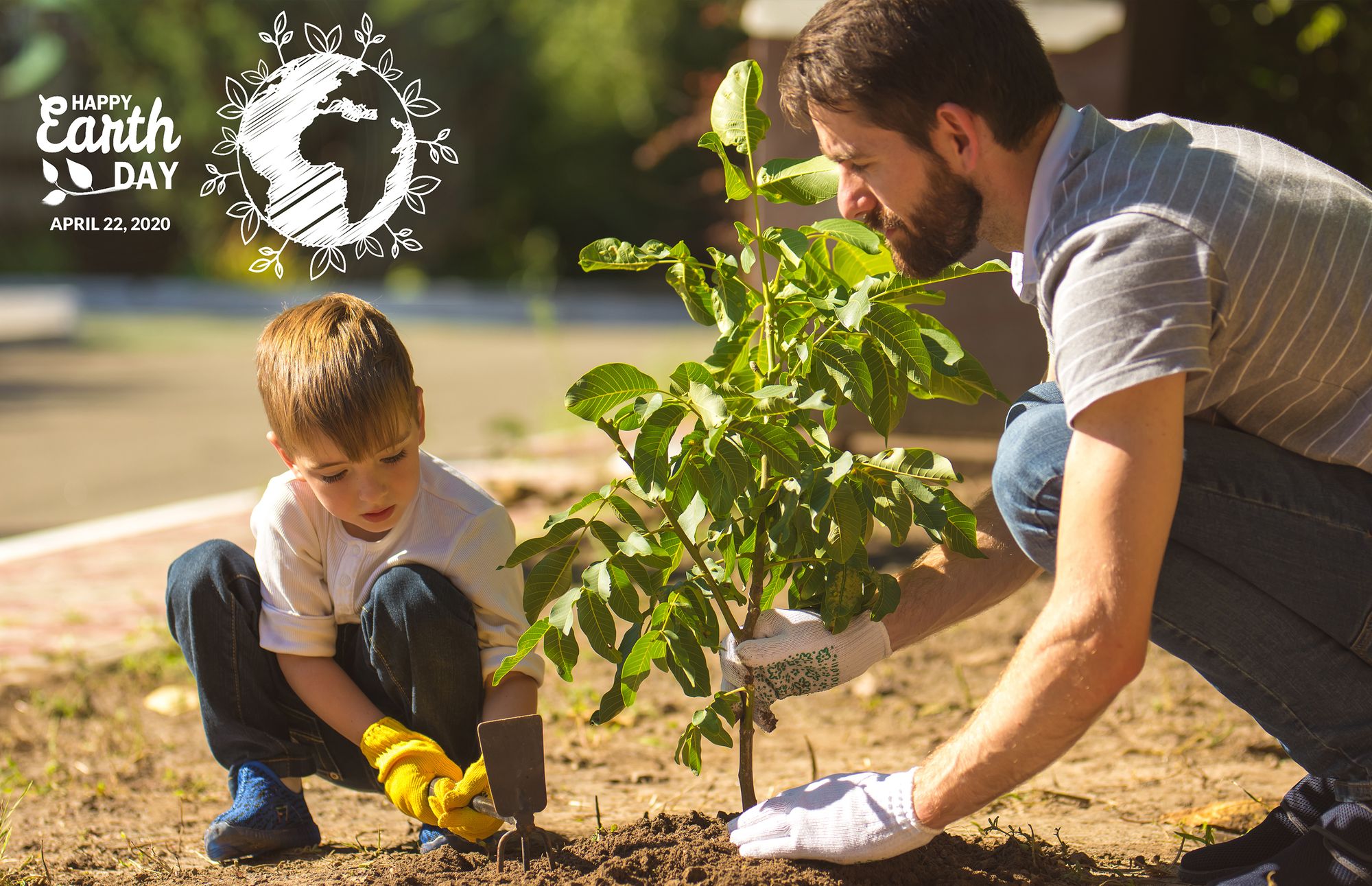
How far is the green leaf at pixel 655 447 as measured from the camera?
180cm

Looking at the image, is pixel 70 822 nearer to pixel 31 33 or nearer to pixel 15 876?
pixel 15 876

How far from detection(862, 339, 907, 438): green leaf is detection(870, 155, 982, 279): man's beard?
13 cm

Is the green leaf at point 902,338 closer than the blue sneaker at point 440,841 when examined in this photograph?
Yes

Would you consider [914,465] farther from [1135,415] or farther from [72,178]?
[72,178]

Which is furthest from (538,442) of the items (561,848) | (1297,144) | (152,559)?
(561,848)

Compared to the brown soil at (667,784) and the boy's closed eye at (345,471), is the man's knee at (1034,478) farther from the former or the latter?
the boy's closed eye at (345,471)

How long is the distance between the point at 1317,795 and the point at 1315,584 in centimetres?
38

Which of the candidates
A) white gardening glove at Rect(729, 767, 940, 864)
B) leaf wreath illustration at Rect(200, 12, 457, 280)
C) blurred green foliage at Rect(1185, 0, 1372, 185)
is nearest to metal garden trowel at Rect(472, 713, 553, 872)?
white gardening glove at Rect(729, 767, 940, 864)

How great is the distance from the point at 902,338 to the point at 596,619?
610mm

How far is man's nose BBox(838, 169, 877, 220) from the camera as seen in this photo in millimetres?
1946

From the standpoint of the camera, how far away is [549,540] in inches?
76.0

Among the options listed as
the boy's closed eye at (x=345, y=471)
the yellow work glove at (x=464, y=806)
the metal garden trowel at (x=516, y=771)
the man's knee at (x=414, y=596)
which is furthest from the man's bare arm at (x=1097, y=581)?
the boy's closed eye at (x=345, y=471)

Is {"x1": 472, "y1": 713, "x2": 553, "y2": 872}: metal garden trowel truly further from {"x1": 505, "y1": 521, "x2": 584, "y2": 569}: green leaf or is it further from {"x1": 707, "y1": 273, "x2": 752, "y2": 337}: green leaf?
{"x1": 707, "y1": 273, "x2": 752, "y2": 337}: green leaf

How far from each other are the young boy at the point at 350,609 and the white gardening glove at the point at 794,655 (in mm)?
400
